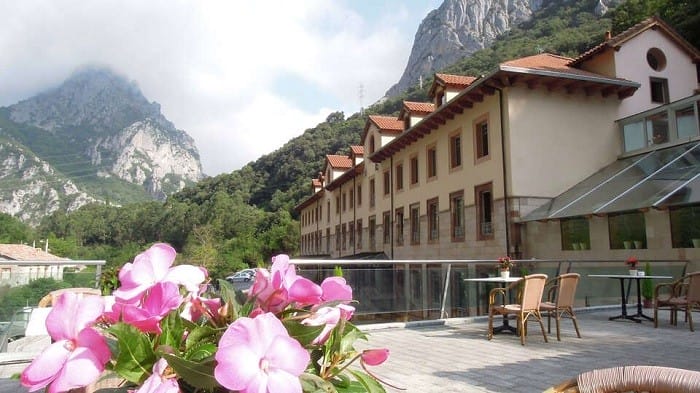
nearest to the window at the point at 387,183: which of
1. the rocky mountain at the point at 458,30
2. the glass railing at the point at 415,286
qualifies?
the glass railing at the point at 415,286

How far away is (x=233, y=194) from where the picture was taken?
253 feet

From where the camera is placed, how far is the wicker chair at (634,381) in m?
1.10

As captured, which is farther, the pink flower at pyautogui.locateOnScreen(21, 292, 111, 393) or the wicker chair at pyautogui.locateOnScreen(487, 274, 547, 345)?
the wicker chair at pyautogui.locateOnScreen(487, 274, 547, 345)

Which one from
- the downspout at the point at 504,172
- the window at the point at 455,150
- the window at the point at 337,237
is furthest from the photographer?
the window at the point at 337,237

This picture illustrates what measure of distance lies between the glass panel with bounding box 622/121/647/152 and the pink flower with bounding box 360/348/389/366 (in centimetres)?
1705

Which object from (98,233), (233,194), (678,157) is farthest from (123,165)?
(678,157)

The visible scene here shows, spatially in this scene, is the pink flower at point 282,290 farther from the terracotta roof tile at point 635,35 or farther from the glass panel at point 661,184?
the terracotta roof tile at point 635,35

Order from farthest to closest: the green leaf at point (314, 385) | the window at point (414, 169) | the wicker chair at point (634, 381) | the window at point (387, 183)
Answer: the window at point (387, 183) < the window at point (414, 169) < the wicker chair at point (634, 381) < the green leaf at point (314, 385)

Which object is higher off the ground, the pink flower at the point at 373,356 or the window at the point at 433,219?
the window at the point at 433,219

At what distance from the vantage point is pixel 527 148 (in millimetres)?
14930

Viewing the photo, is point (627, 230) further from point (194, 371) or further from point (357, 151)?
point (357, 151)

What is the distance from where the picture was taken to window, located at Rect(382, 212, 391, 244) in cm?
2366

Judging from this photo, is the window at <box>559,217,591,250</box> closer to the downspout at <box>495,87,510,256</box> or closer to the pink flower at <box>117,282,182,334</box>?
the downspout at <box>495,87,510,256</box>

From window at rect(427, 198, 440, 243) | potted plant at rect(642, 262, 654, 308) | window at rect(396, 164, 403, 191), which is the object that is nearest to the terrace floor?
potted plant at rect(642, 262, 654, 308)
